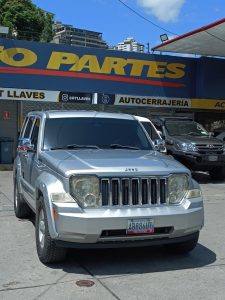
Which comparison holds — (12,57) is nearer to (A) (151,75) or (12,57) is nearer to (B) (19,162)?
(A) (151,75)

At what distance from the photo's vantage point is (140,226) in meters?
5.77

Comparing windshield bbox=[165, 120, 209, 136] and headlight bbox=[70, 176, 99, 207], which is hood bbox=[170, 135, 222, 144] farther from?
headlight bbox=[70, 176, 99, 207]

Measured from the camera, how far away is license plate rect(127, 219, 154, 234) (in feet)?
18.8

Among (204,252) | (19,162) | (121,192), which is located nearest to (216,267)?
(204,252)

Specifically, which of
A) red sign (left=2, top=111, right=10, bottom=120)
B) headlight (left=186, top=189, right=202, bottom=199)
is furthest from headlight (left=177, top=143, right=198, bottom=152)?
headlight (left=186, top=189, right=202, bottom=199)

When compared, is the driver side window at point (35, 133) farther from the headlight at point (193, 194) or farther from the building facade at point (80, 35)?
the building facade at point (80, 35)

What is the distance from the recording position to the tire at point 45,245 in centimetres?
594

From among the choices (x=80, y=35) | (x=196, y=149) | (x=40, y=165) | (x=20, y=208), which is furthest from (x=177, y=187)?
(x=80, y=35)

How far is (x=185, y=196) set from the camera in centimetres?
617

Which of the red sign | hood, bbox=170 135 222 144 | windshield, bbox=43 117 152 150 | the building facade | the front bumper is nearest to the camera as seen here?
the front bumper

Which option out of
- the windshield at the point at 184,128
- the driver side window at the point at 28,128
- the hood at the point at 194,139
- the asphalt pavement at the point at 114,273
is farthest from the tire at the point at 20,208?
the windshield at the point at 184,128

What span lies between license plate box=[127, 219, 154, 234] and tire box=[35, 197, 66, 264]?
882 millimetres

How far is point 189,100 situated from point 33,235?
47.0 ft

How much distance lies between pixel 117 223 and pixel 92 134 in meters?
2.01
